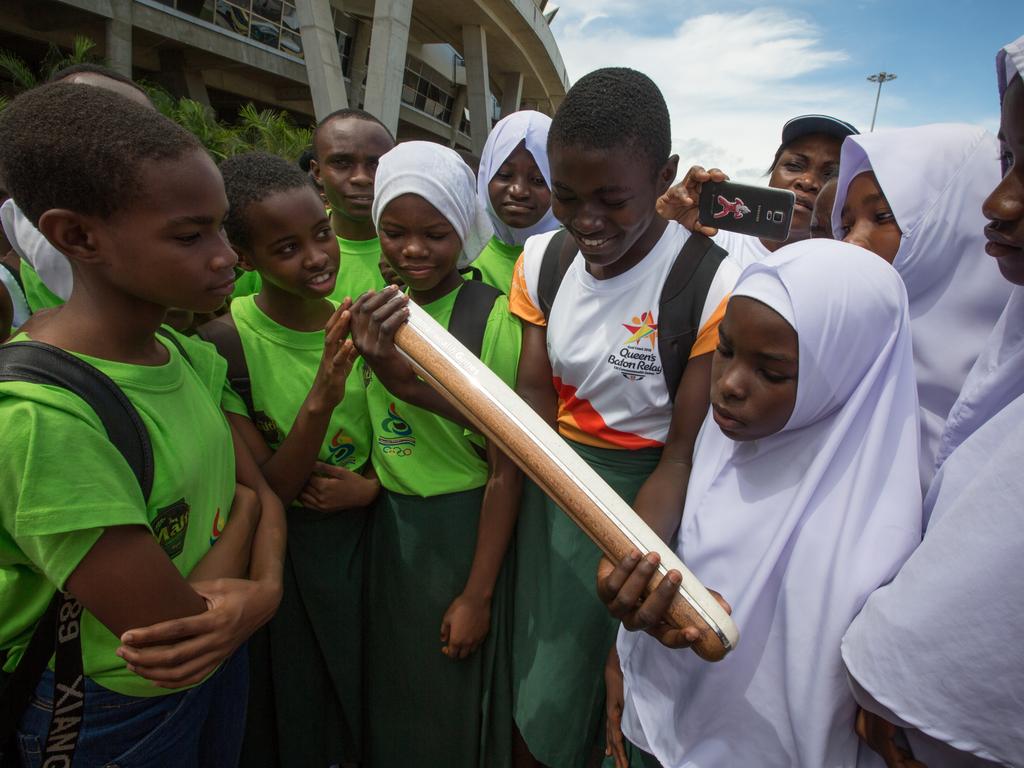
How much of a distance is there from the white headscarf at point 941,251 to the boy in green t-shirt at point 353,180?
194 centimetres

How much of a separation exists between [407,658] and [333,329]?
111 centimetres

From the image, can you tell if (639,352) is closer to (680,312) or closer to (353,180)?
(680,312)

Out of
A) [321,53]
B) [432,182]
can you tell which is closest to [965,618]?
[432,182]

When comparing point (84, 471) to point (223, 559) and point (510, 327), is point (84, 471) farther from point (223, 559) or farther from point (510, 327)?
point (510, 327)

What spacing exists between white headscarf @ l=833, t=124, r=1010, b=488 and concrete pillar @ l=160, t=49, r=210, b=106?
23563 mm

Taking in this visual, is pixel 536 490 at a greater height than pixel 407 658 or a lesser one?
greater

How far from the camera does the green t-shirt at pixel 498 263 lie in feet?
8.68

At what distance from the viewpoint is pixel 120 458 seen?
1.08 metres

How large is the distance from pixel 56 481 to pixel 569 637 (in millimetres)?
1310

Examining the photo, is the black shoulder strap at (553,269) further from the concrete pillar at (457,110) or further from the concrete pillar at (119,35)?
the concrete pillar at (457,110)

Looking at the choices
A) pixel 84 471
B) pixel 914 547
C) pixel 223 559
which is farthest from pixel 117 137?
pixel 914 547

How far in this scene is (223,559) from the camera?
139 centimetres

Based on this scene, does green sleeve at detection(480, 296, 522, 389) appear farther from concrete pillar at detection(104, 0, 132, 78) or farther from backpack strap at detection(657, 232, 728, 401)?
concrete pillar at detection(104, 0, 132, 78)

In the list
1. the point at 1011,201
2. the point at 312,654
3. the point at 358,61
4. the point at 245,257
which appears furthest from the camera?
the point at 358,61
